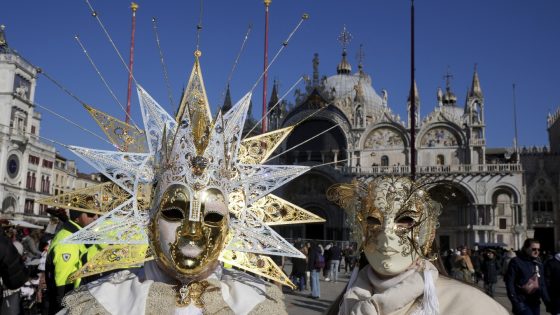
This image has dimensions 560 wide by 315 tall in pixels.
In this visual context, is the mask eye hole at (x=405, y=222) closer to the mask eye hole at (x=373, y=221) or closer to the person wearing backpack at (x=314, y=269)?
the mask eye hole at (x=373, y=221)

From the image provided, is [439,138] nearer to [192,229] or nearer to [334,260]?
[334,260]

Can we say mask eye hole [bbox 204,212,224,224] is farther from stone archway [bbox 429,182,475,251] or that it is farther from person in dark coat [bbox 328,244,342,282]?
stone archway [bbox 429,182,475,251]

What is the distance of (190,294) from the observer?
106 inches

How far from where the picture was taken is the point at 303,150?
34062 mm

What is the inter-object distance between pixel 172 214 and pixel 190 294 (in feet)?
1.38

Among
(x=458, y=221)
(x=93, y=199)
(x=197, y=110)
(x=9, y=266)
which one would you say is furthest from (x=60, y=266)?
(x=458, y=221)

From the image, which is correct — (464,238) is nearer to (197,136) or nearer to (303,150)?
(303,150)

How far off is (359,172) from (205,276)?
94.5 feet

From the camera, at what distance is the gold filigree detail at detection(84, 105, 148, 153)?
11.6 ft

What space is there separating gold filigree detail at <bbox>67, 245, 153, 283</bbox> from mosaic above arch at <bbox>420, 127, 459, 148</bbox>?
99.6 ft

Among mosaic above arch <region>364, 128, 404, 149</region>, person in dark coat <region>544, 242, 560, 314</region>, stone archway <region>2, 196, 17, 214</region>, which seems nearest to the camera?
person in dark coat <region>544, 242, 560, 314</region>

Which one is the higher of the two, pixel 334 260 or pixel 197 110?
pixel 197 110

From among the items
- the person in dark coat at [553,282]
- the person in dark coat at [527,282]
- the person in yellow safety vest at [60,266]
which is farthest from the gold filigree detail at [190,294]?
the person in dark coat at [553,282]

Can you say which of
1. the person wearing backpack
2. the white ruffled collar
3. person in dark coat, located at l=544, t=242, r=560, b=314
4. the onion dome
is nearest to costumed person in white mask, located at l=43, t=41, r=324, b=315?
the white ruffled collar
